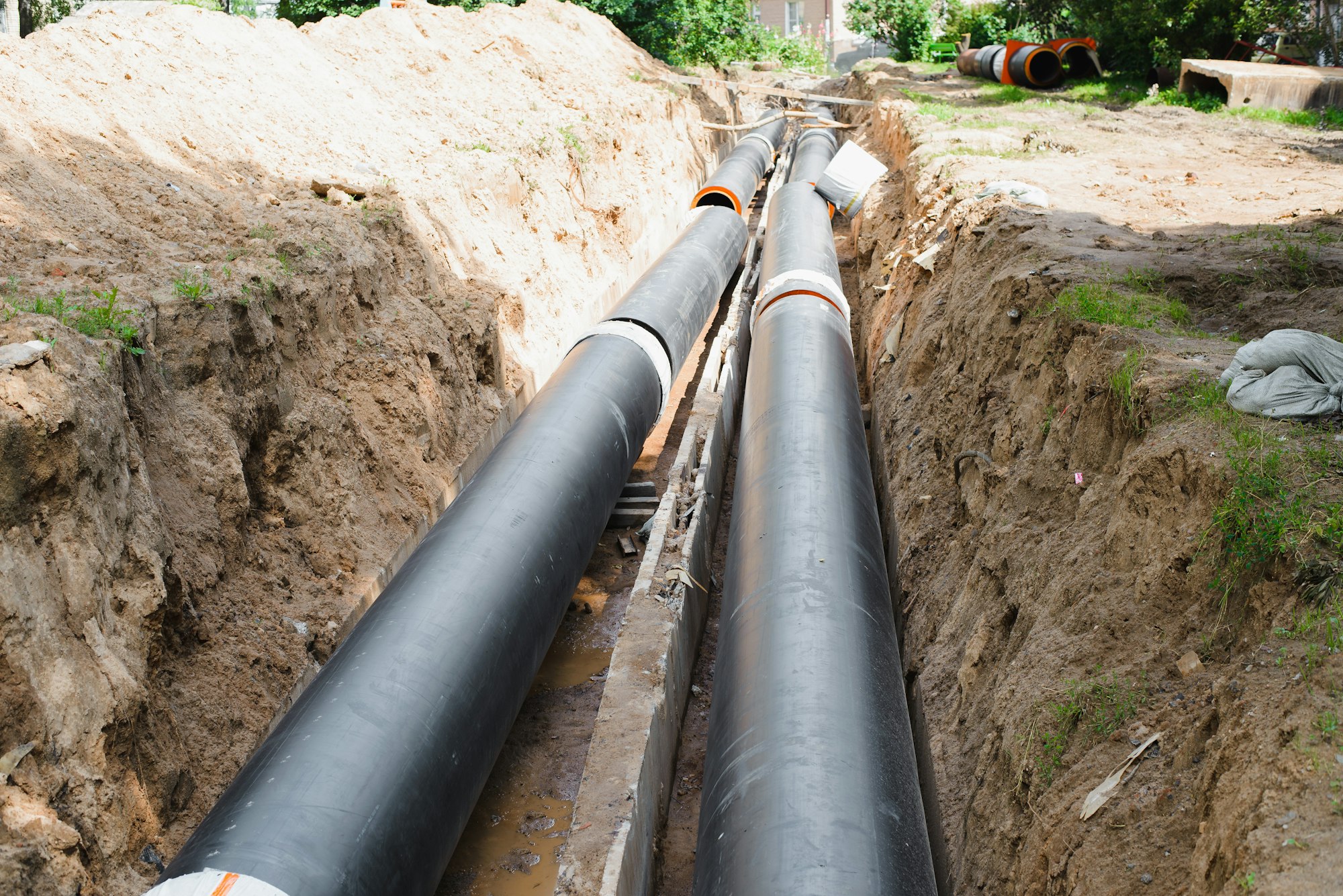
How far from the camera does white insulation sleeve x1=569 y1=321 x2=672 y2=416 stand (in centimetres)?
928

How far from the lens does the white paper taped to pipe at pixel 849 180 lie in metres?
14.8

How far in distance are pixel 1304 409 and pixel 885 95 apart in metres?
18.3

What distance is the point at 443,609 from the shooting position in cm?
528

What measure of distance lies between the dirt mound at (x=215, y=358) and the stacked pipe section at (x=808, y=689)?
3.09m

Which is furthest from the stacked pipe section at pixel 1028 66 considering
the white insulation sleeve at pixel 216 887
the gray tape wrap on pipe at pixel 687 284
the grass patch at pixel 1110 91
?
the white insulation sleeve at pixel 216 887

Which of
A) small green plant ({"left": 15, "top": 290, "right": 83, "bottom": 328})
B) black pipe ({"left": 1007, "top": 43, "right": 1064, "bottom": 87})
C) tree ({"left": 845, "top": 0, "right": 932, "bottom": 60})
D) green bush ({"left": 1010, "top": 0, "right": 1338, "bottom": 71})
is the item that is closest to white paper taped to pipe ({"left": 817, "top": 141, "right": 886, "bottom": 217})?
green bush ({"left": 1010, "top": 0, "right": 1338, "bottom": 71})

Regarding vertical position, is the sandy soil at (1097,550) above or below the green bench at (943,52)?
below

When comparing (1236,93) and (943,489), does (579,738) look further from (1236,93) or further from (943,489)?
(1236,93)

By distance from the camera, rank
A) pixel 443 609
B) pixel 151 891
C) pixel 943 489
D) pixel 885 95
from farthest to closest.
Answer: pixel 885 95 < pixel 943 489 < pixel 443 609 < pixel 151 891

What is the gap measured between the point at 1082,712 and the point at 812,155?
53.9 feet

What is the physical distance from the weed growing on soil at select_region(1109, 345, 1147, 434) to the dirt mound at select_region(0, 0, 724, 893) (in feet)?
18.1

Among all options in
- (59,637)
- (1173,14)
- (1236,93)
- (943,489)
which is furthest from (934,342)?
(1173,14)

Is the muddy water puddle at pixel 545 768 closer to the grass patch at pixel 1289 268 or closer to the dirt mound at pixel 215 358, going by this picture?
the dirt mound at pixel 215 358

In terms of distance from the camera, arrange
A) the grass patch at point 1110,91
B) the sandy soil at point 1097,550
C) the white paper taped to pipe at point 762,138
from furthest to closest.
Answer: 1. the white paper taped to pipe at point 762,138
2. the grass patch at point 1110,91
3. the sandy soil at point 1097,550
